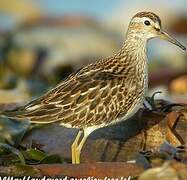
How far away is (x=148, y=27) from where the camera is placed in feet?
23.8

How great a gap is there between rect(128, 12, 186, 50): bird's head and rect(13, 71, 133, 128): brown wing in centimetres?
80

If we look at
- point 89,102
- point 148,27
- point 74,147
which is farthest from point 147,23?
point 74,147

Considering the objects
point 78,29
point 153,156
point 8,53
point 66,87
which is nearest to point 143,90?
point 66,87

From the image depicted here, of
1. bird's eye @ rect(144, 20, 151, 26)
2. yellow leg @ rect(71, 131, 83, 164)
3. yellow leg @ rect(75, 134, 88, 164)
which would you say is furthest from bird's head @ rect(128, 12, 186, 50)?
yellow leg @ rect(75, 134, 88, 164)

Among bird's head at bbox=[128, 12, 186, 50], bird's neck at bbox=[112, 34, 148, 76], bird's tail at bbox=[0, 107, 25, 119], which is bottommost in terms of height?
bird's tail at bbox=[0, 107, 25, 119]

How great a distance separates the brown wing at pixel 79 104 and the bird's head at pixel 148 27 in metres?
0.80

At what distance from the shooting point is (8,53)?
1211cm

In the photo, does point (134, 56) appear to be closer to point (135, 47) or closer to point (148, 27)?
point (135, 47)

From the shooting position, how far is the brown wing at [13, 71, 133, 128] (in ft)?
21.5

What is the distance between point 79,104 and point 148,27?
107 centimetres

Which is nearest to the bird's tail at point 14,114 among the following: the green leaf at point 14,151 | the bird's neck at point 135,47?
the green leaf at point 14,151

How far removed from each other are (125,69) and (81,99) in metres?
0.57

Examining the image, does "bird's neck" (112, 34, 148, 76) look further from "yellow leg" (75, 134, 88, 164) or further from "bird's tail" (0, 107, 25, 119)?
"bird's tail" (0, 107, 25, 119)

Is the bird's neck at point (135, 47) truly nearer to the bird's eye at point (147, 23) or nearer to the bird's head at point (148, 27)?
the bird's head at point (148, 27)
